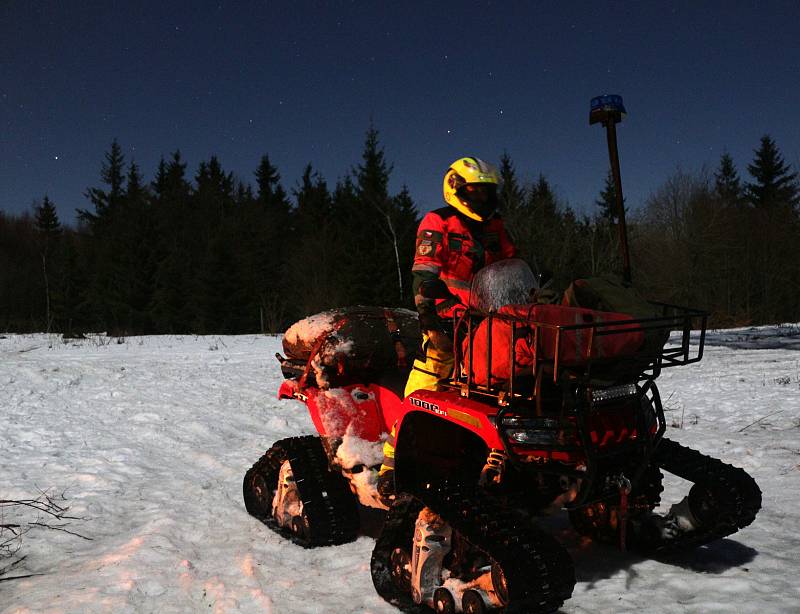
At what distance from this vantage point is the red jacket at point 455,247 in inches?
137

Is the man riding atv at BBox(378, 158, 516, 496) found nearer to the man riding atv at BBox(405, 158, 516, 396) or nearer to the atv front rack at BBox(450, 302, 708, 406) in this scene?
the man riding atv at BBox(405, 158, 516, 396)

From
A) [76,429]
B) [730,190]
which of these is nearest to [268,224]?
[730,190]

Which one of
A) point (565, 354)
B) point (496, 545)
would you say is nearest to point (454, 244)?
point (565, 354)

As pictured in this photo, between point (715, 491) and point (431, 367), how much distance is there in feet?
5.10

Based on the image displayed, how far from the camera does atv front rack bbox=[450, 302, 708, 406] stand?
244 cm

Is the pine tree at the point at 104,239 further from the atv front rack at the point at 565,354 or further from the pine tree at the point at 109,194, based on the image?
the atv front rack at the point at 565,354

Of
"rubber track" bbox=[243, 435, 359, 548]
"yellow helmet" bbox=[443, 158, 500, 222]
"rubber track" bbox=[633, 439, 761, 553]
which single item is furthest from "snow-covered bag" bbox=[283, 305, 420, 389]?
"rubber track" bbox=[633, 439, 761, 553]

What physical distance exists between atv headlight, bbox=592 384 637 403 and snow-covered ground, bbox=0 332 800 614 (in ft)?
3.13

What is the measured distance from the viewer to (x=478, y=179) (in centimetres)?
351

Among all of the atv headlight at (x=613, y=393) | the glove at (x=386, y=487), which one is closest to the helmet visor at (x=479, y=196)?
the atv headlight at (x=613, y=393)

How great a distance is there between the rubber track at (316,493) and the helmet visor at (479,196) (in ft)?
6.44

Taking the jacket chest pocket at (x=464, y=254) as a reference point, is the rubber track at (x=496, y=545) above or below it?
below

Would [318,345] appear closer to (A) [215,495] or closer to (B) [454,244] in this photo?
(B) [454,244]

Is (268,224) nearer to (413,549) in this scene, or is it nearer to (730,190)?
(730,190)
